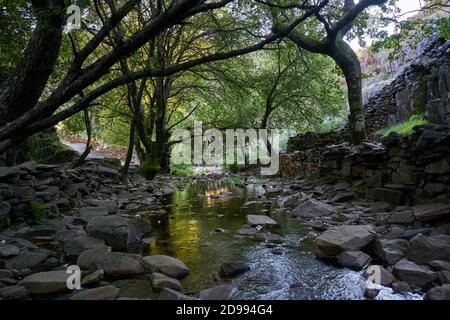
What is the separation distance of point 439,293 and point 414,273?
0.46 m

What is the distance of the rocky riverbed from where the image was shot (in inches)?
120

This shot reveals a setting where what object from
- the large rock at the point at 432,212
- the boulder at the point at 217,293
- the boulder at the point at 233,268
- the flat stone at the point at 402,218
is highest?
the large rock at the point at 432,212

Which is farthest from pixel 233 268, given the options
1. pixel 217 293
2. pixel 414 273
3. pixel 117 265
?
pixel 414 273

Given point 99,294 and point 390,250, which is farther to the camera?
point 390,250

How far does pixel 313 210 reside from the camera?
633 cm

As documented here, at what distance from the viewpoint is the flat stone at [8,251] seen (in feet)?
12.8

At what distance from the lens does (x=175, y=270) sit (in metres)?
3.51

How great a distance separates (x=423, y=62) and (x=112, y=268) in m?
11.0

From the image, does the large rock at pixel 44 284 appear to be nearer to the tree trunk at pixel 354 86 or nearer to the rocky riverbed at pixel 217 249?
the rocky riverbed at pixel 217 249

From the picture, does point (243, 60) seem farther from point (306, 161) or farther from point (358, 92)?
point (358, 92)

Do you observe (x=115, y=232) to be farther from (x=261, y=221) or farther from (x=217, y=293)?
(x=261, y=221)

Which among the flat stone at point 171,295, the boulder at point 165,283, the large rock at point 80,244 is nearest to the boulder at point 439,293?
the flat stone at point 171,295

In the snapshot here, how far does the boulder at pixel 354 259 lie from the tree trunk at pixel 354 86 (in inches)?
273
